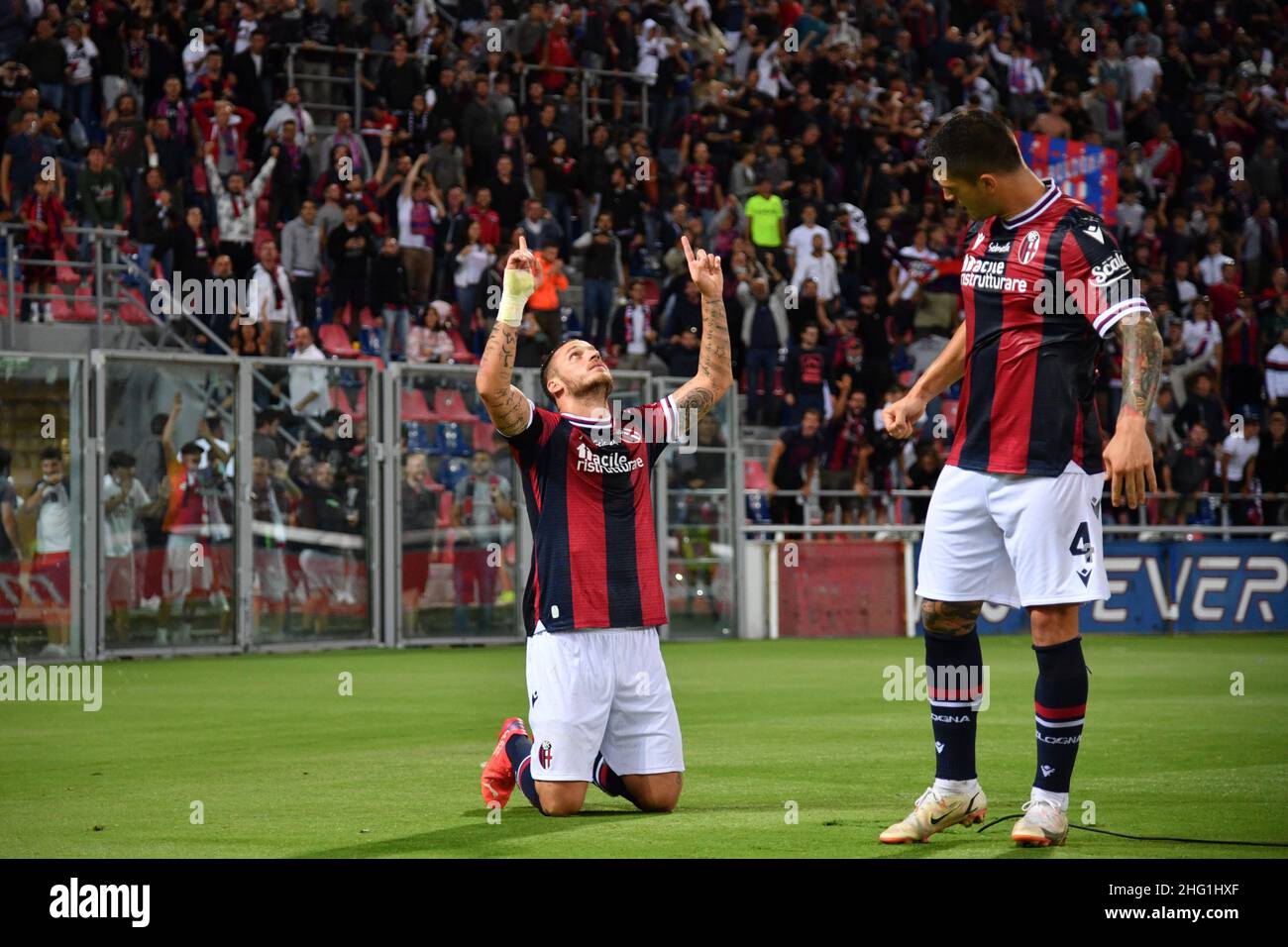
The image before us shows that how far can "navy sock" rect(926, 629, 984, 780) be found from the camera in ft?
23.0

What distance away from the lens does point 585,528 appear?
809 centimetres

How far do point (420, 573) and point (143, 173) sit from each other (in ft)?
18.3

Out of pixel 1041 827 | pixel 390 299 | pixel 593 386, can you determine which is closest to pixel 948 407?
pixel 390 299

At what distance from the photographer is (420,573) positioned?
2164 centimetres

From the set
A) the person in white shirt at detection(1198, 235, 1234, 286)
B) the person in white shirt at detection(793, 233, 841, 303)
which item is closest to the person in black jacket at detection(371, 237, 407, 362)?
the person in white shirt at detection(793, 233, 841, 303)

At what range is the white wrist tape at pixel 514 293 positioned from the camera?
7.52m

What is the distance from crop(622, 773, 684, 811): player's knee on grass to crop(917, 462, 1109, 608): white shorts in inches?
61.6

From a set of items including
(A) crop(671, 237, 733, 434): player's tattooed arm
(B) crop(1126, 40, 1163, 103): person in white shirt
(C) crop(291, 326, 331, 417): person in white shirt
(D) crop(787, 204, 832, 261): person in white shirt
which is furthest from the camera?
(B) crop(1126, 40, 1163, 103): person in white shirt

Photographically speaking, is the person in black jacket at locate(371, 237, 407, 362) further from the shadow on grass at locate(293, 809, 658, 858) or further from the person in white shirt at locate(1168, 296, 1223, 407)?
the shadow on grass at locate(293, 809, 658, 858)

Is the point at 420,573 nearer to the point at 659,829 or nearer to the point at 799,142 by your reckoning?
the point at 799,142

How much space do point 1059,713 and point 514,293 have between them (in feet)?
8.70

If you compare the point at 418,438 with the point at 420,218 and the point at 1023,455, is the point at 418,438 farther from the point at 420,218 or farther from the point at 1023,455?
the point at 1023,455

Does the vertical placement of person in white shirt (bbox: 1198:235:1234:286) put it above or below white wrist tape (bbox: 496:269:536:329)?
above

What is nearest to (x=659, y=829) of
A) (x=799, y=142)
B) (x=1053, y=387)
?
(x=1053, y=387)
